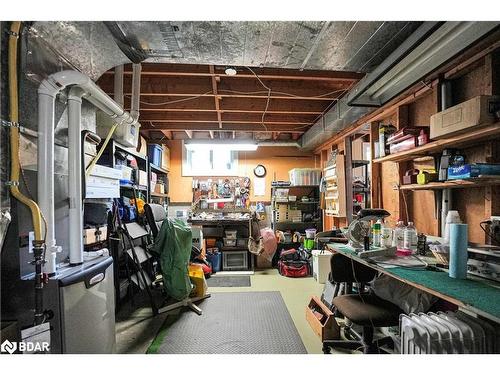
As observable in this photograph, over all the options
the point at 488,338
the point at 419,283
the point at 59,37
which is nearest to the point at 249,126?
the point at 59,37

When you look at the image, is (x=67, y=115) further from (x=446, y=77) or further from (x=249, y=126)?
(x=249, y=126)

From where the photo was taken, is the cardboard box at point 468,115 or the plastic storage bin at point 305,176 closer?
the cardboard box at point 468,115

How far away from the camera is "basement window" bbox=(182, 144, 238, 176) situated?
17.4 ft

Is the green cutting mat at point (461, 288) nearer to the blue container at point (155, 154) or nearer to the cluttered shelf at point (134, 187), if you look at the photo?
the cluttered shelf at point (134, 187)

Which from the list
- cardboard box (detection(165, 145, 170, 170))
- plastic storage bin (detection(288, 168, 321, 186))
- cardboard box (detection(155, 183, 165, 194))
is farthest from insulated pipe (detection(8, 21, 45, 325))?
plastic storage bin (detection(288, 168, 321, 186))

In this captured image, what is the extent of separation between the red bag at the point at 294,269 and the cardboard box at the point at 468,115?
2993 mm

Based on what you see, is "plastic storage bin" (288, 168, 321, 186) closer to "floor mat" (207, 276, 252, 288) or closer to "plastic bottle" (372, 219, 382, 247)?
"floor mat" (207, 276, 252, 288)

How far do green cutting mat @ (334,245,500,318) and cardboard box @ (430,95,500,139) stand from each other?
917 mm

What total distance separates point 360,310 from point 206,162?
423 cm

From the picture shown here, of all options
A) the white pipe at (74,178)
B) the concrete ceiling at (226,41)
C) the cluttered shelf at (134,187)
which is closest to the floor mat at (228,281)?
the cluttered shelf at (134,187)

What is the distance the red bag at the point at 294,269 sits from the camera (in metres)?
4.11

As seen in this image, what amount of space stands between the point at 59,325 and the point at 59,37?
1543mm

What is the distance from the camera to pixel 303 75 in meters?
2.62

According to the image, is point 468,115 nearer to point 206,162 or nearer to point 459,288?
point 459,288
